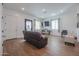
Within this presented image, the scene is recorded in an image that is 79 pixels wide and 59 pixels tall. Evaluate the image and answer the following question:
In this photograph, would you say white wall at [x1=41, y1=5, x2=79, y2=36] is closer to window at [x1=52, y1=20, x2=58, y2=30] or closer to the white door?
window at [x1=52, y1=20, x2=58, y2=30]

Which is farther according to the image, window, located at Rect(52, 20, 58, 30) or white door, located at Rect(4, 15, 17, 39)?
window, located at Rect(52, 20, 58, 30)

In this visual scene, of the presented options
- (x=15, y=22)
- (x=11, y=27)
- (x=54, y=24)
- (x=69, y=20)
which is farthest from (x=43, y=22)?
(x=11, y=27)

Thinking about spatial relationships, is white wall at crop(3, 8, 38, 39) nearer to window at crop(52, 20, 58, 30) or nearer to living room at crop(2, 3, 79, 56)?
living room at crop(2, 3, 79, 56)

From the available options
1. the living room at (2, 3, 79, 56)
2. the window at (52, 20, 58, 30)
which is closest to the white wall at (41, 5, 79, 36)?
the living room at (2, 3, 79, 56)

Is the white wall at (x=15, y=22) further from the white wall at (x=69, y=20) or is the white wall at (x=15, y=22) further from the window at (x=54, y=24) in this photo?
the white wall at (x=69, y=20)

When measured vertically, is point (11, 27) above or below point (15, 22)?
below

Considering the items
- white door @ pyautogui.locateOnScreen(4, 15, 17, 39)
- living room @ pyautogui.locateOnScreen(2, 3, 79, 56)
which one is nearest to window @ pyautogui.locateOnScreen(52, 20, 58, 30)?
living room @ pyautogui.locateOnScreen(2, 3, 79, 56)

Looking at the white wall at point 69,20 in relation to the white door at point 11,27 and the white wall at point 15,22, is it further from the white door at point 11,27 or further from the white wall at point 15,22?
the white door at point 11,27

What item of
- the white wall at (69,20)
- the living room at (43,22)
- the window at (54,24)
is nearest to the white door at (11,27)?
the living room at (43,22)

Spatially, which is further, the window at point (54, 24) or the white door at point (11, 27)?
the window at point (54, 24)

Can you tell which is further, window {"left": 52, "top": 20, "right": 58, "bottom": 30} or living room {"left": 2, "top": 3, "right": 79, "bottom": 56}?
window {"left": 52, "top": 20, "right": 58, "bottom": 30}

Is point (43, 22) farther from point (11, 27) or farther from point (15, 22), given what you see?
point (11, 27)

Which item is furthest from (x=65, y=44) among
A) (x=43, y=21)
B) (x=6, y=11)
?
(x=6, y=11)

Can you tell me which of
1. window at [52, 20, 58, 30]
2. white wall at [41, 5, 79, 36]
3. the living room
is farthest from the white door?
white wall at [41, 5, 79, 36]
